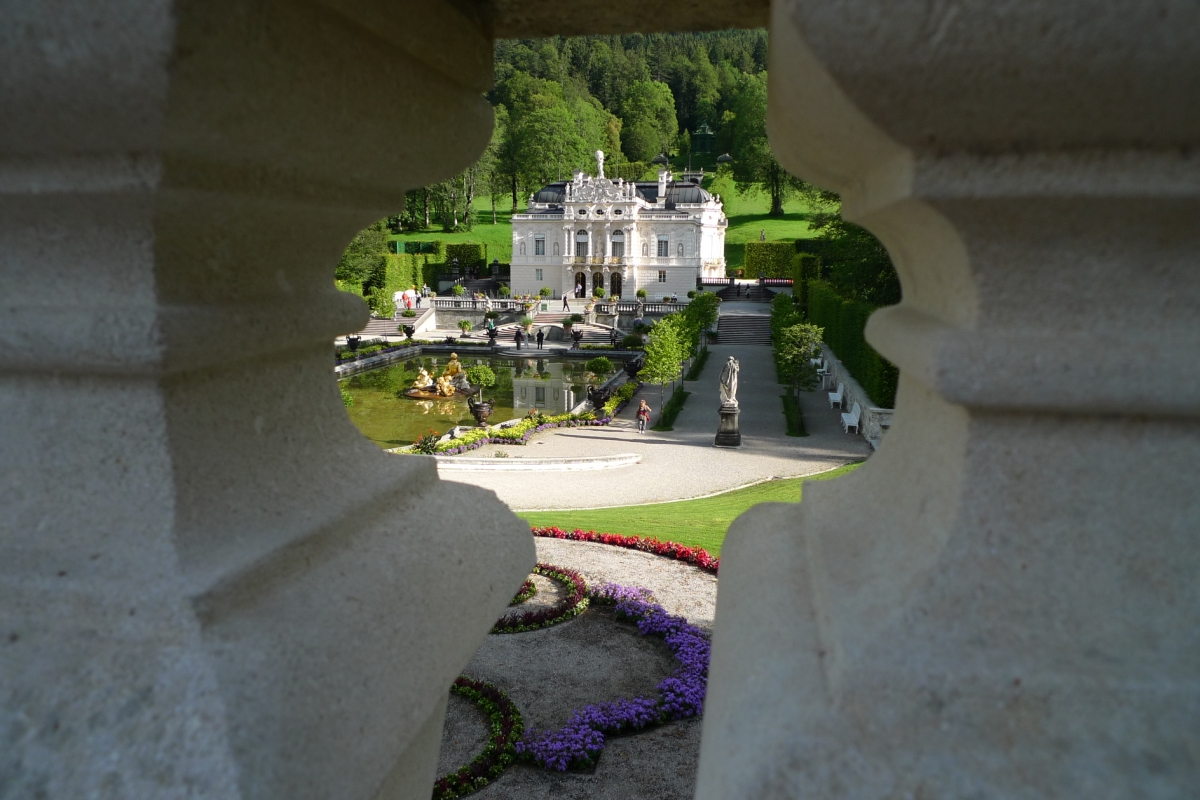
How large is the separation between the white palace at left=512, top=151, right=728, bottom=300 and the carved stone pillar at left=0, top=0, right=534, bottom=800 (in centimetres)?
5192

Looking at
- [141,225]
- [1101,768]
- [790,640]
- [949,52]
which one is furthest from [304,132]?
[1101,768]

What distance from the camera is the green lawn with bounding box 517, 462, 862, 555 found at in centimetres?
1116

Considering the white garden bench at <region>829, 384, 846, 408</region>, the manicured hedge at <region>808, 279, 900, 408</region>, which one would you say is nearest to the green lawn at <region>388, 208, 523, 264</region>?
the manicured hedge at <region>808, 279, 900, 408</region>

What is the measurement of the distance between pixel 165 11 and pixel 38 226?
0.50m

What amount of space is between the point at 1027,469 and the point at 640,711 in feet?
19.1

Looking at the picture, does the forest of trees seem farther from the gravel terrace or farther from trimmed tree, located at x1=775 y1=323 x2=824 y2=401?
the gravel terrace

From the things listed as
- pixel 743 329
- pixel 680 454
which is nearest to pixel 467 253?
pixel 743 329

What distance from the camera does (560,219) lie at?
53469 millimetres

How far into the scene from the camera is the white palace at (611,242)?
52.8 m

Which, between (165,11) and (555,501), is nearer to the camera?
(165,11)

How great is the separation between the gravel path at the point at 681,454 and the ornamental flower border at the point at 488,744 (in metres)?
5.44

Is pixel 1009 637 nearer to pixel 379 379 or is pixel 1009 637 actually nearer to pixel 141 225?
pixel 141 225

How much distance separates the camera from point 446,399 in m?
26.9

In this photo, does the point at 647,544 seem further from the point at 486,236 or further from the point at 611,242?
the point at 486,236
